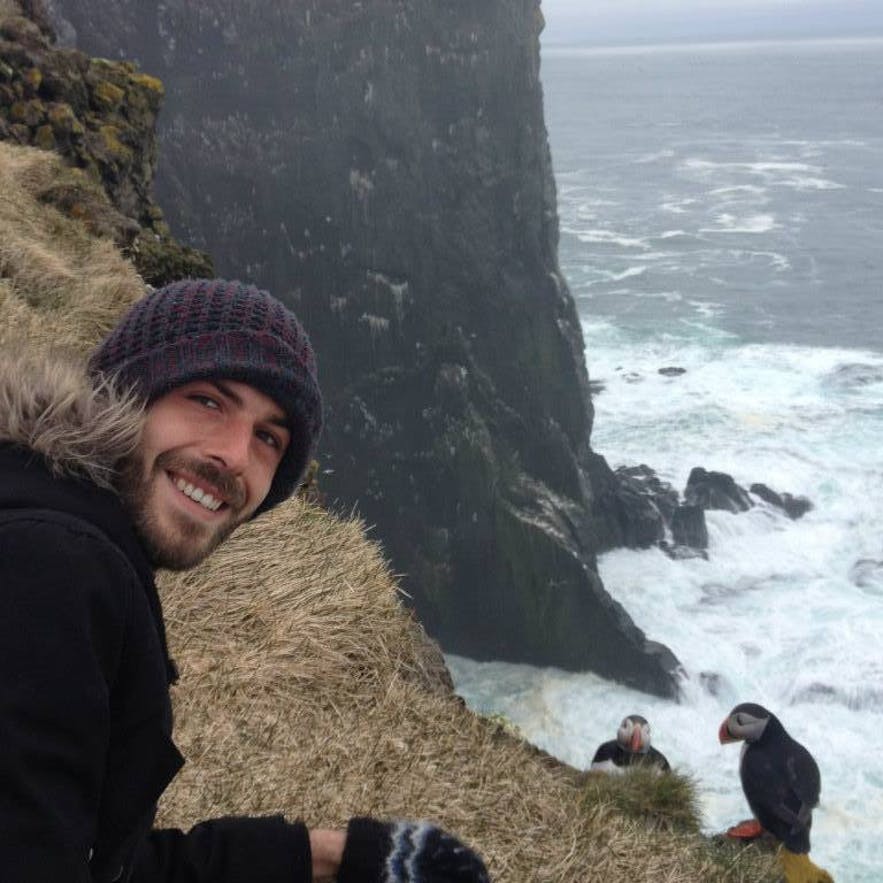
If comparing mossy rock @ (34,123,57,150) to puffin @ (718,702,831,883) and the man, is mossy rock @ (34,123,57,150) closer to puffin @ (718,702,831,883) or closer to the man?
puffin @ (718,702,831,883)

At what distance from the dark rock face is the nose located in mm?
37467

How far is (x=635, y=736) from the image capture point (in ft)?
32.0

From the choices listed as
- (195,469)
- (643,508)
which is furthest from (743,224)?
(195,469)

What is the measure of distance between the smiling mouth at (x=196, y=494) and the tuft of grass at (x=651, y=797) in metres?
4.65

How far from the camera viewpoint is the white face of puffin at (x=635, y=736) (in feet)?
31.7

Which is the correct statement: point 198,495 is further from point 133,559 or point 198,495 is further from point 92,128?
point 92,128

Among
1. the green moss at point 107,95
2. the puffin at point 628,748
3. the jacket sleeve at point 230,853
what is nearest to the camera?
the jacket sleeve at point 230,853

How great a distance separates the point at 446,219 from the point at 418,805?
40756mm

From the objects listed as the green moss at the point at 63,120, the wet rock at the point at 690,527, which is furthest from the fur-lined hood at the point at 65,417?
the wet rock at the point at 690,527

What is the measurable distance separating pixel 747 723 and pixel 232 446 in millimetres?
8706

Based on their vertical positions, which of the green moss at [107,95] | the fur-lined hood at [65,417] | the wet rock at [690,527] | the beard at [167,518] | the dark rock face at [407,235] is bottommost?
the wet rock at [690,527]

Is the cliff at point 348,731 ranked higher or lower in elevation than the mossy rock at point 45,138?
→ lower

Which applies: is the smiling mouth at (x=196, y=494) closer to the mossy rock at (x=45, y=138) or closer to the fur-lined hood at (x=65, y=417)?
the fur-lined hood at (x=65, y=417)

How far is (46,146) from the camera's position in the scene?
12.5 m
